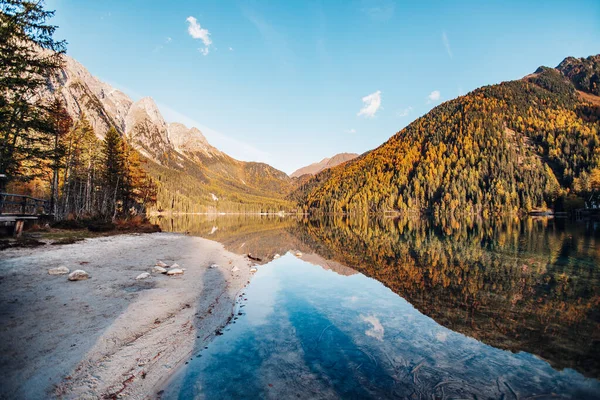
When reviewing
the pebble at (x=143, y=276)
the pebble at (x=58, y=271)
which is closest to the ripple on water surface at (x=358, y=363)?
the pebble at (x=143, y=276)

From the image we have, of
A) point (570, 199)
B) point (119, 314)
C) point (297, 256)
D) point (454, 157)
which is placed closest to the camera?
point (119, 314)

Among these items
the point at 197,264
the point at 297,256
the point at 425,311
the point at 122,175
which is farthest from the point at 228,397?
the point at 122,175

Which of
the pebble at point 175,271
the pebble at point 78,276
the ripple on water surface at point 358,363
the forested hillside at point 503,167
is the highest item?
the forested hillside at point 503,167

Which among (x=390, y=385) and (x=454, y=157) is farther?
(x=454, y=157)

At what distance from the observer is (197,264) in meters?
20.2

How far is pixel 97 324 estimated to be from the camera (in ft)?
27.2

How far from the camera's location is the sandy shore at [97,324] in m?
5.75

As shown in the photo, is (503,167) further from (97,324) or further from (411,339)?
(97,324)

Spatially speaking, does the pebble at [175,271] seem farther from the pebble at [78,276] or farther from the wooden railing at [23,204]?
the wooden railing at [23,204]

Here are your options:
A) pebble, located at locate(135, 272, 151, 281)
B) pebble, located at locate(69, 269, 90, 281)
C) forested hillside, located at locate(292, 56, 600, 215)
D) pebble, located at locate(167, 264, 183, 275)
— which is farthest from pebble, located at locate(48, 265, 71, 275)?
forested hillside, located at locate(292, 56, 600, 215)

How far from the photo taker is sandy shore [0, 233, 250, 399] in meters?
5.75

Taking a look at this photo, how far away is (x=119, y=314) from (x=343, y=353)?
25.8 ft

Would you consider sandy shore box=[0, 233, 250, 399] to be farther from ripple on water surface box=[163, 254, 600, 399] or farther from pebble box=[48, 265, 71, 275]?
ripple on water surface box=[163, 254, 600, 399]

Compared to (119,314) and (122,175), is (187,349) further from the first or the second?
(122,175)
